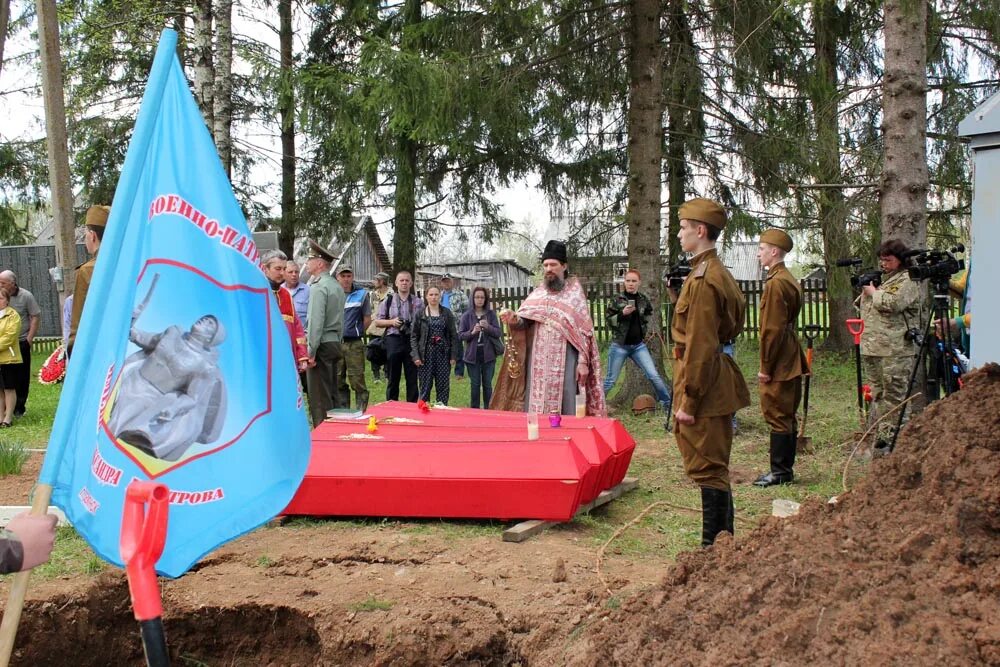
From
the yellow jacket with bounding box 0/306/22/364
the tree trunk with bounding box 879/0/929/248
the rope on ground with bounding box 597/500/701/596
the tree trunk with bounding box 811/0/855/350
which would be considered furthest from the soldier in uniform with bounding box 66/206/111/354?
the tree trunk with bounding box 811/0/855/350

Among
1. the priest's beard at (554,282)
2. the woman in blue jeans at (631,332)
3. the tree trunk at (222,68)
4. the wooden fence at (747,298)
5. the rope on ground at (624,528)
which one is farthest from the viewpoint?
the wooden fence at (747,298)

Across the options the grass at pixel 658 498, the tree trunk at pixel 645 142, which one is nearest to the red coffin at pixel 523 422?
the grass at pixel 658 498

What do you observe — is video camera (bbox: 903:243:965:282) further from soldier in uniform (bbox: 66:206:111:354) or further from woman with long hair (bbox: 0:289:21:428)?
woman with long hair (bbox: 0:289:21:428)

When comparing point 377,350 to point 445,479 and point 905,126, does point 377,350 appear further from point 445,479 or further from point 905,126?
point 905,126

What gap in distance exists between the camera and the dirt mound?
2314 millimetres

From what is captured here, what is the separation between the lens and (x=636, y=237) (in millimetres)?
10836

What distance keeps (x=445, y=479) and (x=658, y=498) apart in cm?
178

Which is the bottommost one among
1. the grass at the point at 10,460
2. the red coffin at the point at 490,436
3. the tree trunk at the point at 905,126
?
the grass at the point at 10,460

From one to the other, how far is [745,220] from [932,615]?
34.6ft

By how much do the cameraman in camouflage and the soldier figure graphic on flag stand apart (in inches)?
226

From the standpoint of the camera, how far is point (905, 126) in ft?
24.9

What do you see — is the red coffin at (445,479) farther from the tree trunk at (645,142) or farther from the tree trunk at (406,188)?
the tree trunk at (645,142)

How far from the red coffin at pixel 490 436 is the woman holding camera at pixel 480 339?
4273mm

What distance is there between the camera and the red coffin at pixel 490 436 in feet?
19.5
